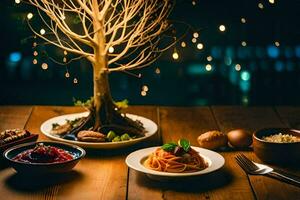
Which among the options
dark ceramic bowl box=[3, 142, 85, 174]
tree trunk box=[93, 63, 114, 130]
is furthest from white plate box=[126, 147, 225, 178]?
tree trunk box=[93, 63, 114, 130]

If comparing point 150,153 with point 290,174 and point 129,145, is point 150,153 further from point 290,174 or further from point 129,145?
point 290,174

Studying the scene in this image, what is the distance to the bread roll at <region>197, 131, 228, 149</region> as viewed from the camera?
9.87ft

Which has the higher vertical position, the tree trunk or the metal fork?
the tree trunk

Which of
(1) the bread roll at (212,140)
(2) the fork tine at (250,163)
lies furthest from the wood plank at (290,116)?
(2) the fork tine at (250,163)

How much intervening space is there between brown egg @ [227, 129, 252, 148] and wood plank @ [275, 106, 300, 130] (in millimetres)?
491

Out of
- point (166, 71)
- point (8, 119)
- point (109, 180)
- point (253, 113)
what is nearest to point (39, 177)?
point (109, 180)

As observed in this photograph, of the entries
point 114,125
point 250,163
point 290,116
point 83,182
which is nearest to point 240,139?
point 250,163

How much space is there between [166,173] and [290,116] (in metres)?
1.37

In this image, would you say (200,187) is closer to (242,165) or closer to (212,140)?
(242,165)

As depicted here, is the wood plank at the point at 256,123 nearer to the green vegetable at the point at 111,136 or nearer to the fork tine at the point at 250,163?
the fork tine at the point at 250,163

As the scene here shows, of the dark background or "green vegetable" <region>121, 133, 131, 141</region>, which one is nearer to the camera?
"green vegetable" <region>121, 133, 131, 141</region>

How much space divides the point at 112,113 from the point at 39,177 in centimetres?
69

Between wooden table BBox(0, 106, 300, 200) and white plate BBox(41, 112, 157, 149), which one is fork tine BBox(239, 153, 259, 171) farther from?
white plate BBox(41, 112, 157, 149)

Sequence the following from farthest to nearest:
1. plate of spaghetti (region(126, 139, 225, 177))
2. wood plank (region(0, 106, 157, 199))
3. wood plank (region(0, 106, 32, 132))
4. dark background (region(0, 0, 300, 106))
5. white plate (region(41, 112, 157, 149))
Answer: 1. dark background (region(0, 0, 300, 106))
2. wood plank (region(0, 106, 32, 132))
3. white plate (region(41, 112, 157, 149))
4. plate of spaghetti (region(126, 139, 225, 177))
5. wood plank (region(0, 106, 157, 199))
